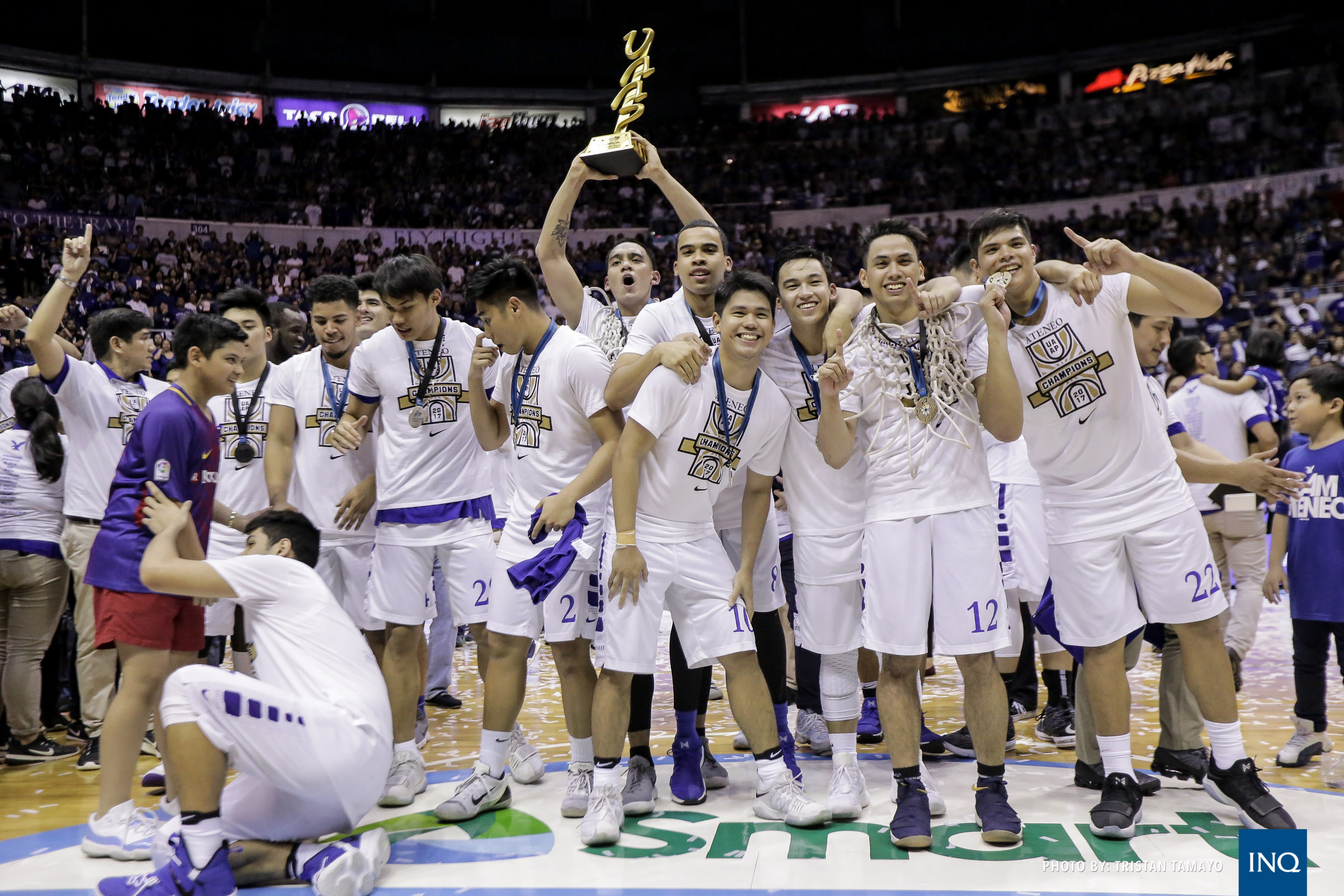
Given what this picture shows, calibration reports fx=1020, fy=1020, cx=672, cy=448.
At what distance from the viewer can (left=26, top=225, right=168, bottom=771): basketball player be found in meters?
5.13

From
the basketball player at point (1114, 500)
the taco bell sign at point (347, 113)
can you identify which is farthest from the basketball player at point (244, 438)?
the taco bell sign at point (347, 113)

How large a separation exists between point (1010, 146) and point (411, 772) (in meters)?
25.6

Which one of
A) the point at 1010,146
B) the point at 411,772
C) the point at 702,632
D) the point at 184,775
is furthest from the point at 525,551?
the point at 1010,146

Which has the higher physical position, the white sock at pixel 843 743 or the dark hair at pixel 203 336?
the dark hair at pixel 203 336

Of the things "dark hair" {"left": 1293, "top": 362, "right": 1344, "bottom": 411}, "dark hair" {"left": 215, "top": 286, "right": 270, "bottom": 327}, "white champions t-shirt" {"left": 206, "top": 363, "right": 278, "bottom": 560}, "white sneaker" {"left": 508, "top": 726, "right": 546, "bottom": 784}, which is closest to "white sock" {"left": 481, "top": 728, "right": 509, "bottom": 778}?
"white sneaker" {"left": 508, "top": 726, "right": 546, "bottom": 784}

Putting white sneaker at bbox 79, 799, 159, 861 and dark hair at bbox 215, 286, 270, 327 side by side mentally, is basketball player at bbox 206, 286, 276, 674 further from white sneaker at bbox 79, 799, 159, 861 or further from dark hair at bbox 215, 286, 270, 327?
white sneaker at bbox 79, 799, 159, 861

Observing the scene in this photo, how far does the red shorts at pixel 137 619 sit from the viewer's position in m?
3.78

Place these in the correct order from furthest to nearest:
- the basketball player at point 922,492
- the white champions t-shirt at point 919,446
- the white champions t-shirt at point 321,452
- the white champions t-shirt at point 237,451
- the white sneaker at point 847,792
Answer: the white champions t-shirt at point 237,451 < the white champions t-shirt at point 321,452 < the white sneaker at point 847,792 < the white champions t-shirt at point 919,446 < the basketball player at point 922,492

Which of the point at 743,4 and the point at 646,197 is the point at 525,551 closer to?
the point at 646,197

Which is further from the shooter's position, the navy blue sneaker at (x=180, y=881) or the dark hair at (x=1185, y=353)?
the dark hair at (x=1185, y=353)

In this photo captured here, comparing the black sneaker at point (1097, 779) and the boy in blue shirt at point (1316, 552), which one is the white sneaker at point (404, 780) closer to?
the black sneaker at point (1097, 779)

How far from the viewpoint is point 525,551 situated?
406 cm

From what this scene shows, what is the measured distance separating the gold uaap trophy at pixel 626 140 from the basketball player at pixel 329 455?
1.31 meters

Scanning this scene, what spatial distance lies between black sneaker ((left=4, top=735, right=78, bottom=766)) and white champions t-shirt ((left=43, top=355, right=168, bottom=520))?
1150 millimetres
